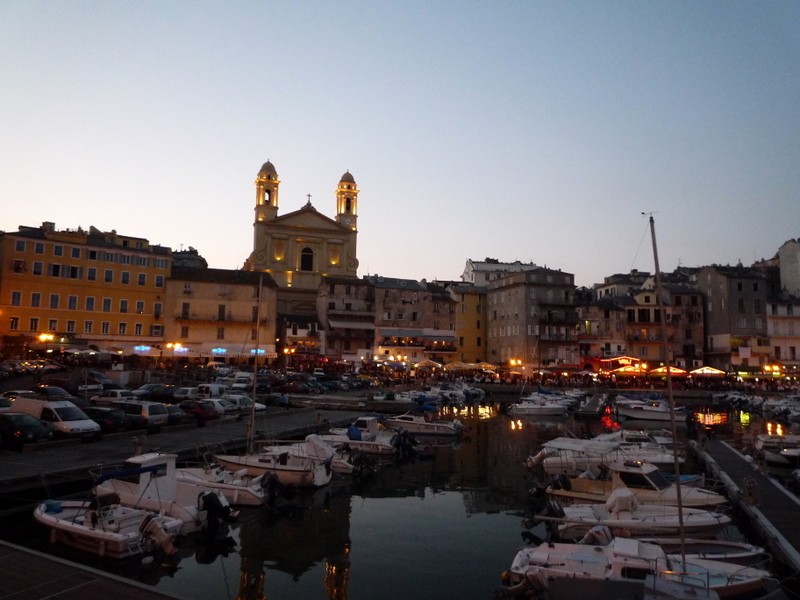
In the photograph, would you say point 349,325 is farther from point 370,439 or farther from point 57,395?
point 57,395

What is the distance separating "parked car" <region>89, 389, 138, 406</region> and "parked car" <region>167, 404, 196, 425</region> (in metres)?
4.06

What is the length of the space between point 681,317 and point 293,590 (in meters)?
78.7

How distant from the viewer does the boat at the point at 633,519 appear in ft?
54.7

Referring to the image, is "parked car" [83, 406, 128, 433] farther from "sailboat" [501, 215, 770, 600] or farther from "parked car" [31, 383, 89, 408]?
"sailboat" [501, 215, 770, 600]

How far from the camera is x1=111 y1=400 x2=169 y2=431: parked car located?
30.0 metres

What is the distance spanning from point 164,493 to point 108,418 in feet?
41.5

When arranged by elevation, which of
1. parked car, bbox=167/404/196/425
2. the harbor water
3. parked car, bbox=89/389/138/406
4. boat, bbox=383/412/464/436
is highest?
parked car, bbox=89/389/138/406

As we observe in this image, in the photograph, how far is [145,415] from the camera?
30516 mm

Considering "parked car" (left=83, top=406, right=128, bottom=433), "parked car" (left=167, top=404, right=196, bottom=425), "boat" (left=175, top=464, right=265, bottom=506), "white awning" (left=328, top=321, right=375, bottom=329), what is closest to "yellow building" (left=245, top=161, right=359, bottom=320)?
"white awning" (left=328, top=321, right=375, bottom=329)

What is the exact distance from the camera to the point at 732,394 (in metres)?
62.9

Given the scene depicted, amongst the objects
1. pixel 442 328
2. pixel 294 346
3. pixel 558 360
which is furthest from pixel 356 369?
pixel 558 360

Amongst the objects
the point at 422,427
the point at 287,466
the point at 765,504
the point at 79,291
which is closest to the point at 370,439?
the point at 422,427

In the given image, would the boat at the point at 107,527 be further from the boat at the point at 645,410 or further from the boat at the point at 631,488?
the boat at the point at 645,410

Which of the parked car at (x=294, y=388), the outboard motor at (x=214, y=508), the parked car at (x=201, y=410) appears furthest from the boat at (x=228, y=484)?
the parked car at (x=294, y=388)
